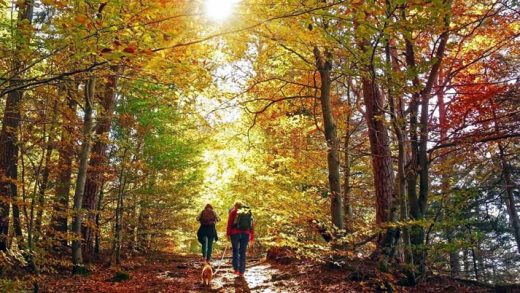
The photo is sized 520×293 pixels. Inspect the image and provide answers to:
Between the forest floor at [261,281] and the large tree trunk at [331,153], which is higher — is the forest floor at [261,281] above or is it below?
below

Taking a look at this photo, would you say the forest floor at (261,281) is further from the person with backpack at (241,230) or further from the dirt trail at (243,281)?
the person with backpack at (241,230)

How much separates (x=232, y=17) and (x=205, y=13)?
383 millimetres

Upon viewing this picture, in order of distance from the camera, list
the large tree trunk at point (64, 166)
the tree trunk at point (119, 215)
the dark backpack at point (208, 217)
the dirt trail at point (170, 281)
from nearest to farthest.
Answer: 1. the large tree trunk at point (64, 166)
2. the dirt trail at point (170, 281)
3. the tree trunk at point (119, 215)
4. the dark backpack at point (208, 217)

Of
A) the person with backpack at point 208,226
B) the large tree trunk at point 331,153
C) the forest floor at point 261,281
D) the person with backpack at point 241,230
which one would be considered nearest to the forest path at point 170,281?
the forest floor at point 261,281


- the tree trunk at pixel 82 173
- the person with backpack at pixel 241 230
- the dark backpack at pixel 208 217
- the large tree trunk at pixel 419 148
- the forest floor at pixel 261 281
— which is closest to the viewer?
the large tree trunk at pixel 419 148

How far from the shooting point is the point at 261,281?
8.57 m

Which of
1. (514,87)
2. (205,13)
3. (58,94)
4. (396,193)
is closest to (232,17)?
(205,13)

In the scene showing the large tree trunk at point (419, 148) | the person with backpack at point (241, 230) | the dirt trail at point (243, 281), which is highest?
the large tree trunk at point (419, 148)

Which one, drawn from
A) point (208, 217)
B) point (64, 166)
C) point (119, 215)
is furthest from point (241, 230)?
point (64, 166)

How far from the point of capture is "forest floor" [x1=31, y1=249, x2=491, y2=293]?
6872mm

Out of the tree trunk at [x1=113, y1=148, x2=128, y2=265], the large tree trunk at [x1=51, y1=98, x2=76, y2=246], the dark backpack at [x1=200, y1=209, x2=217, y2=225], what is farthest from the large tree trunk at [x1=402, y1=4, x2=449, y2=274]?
the tree trunk at [x1=113, y1=148, x2=128, y2=265]

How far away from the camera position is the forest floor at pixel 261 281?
6872mm

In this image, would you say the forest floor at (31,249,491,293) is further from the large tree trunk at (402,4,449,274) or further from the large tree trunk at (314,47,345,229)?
the large tree trunk at (314,47,345,229)

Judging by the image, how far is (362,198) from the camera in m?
14.4
